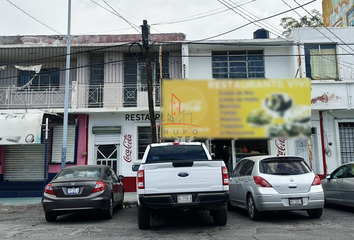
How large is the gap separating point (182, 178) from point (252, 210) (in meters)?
2.37

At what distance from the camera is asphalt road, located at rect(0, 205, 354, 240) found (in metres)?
6.33

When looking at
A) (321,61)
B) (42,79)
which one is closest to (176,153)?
(321,61)

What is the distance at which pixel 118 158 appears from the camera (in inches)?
603

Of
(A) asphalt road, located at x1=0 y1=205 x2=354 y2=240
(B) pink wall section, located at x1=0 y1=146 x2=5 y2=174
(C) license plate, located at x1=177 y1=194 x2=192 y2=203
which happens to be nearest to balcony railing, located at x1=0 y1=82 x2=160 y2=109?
(B) pink wall section, located at x1=0 y1=146 x2=5 y2=174

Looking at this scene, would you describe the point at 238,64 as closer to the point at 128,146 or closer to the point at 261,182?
the point at 128,146

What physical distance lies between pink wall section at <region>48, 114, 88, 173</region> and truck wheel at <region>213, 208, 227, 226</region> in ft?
30.8

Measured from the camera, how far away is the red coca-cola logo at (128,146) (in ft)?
49.8

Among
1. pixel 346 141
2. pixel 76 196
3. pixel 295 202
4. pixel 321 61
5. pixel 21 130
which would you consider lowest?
pixel 295 202

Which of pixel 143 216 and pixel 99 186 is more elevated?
pixel 99 186

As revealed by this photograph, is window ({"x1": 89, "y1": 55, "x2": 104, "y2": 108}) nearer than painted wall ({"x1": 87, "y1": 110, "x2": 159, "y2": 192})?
No

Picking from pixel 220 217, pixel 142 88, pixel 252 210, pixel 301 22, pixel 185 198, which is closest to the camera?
pixel 185 198

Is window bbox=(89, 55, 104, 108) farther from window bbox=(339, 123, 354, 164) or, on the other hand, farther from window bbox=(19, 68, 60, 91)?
window bbox=(339, 123, 354, 164)

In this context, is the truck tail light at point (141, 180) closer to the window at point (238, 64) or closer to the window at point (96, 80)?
the window at point (96, 80)

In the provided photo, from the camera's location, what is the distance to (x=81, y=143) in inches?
601
